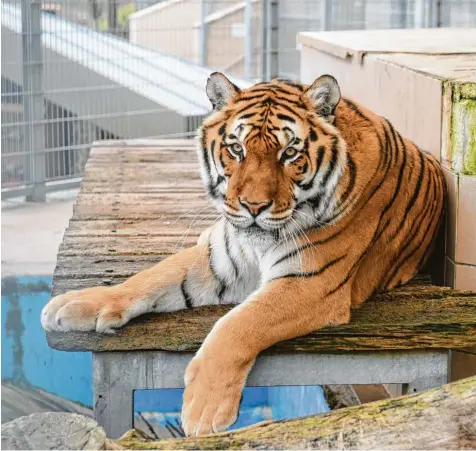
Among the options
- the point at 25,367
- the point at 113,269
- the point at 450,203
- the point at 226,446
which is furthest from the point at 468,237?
the point at 25,367

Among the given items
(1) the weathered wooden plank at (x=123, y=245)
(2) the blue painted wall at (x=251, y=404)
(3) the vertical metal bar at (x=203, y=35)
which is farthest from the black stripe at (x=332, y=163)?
(3) the vertical metal bar at (x=203, y=35)

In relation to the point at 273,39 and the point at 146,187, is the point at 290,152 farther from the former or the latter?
the point at 273,39

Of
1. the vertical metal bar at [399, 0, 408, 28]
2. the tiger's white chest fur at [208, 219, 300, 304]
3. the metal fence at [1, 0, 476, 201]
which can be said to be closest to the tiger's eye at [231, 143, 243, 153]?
the tiger's white chest fur at [208, 219, 300, 304]

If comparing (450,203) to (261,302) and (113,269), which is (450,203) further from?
(113,269)

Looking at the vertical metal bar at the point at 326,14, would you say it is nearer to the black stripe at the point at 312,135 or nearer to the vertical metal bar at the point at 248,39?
the vertical metal bar at the point at 248,39

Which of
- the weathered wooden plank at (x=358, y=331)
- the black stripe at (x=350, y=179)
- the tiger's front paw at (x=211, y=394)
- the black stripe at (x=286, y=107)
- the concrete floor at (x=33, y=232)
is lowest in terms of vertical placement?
the concrete floor at (x=33, y=232)

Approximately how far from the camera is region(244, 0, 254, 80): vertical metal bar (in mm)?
7351

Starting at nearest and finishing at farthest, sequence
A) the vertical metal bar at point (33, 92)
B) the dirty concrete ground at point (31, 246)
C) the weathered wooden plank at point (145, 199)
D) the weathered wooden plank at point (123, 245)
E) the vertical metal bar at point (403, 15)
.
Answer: the weathered wooden plank at point (123, 245), the weathered wooden plank at point (145, 199), the dirty concrete ground at point (31, 246), the vertical metal bar at point (33, 92), the vertical metal bar at point (403, 15)

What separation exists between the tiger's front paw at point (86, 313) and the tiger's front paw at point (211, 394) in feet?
0.90

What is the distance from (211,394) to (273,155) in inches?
22.3

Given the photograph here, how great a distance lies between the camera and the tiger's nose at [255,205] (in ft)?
7.16

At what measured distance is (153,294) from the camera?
244 centimetres

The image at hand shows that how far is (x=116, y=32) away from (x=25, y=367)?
253 centimetres

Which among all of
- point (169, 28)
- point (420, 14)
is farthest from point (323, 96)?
point (420, 14)
